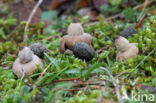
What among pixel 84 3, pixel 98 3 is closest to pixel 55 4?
pixel 84 3

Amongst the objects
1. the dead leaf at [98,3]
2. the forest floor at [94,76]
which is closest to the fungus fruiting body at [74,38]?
the forest floor at [94,76]

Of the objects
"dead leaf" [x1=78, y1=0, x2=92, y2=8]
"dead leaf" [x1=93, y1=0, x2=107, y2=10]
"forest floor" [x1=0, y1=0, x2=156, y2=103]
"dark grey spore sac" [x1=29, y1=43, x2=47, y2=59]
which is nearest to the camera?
"forest floor" [x1=0, y1=0, x2=156, y2=103]

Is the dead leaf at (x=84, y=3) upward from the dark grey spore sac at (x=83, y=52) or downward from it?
upward

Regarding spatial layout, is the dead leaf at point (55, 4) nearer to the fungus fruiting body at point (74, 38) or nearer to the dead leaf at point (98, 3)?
the dead leaf at point (98, 3)

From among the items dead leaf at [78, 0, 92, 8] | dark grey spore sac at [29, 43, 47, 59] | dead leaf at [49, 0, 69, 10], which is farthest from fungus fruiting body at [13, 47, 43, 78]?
dead leaf at [49, 0, 69, 10]

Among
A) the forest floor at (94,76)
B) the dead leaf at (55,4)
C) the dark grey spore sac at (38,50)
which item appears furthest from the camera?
the dead leaf at (55,4)

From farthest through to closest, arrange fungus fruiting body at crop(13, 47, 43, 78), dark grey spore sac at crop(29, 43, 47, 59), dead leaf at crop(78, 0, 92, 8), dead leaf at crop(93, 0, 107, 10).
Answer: dead leaf at crop(78, 0, 92, 8) < dead leaf at crop(93, 0, 107, 10) < dark grey spore sac at crop(29, 43, 47, 59) < fungus fruiting body at crop(13, 47, 43, 78)

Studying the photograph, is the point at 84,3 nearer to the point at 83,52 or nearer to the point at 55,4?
the point at 55,4

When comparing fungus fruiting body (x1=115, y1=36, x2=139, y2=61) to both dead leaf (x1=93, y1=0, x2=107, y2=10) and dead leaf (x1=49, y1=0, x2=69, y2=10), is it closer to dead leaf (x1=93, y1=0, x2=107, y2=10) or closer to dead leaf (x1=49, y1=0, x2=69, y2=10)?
dead leaf (x1=93, y1=0, x2=107, y2=10)

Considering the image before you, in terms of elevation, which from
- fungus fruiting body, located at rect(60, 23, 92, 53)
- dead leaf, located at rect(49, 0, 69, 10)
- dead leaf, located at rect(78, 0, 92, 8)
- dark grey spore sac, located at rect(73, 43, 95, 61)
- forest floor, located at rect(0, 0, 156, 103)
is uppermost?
dead leaf, located at rect(49, 0, 69, 10)
